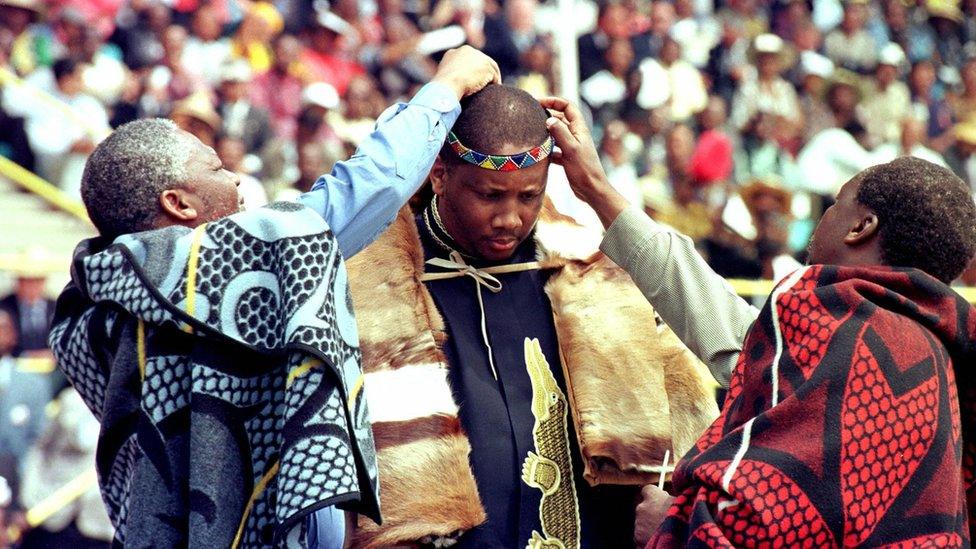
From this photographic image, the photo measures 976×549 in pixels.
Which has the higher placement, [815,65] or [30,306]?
[815,65]

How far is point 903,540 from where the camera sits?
105 inches

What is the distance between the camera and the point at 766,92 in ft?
40.7

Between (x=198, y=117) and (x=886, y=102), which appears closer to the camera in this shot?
(x=198, y=117)

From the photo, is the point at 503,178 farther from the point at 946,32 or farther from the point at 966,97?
the point at 946,32

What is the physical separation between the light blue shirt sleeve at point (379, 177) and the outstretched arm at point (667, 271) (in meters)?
0.44

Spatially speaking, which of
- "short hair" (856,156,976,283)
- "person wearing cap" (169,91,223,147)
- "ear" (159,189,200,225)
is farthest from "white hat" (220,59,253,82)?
"short hair" (856,156,976,283)

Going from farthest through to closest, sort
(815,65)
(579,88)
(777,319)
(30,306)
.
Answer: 1. (815,65)
2. (579,88)
3. (30,306)
4. (777,319)

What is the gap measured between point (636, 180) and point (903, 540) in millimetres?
8343

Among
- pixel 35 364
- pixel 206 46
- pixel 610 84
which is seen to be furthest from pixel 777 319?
pixel 610 84

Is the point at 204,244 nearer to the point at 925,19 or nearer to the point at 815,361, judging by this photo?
the point at 815,361

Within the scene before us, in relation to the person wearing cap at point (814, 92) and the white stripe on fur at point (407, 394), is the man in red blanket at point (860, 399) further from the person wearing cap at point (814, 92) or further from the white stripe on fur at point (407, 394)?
the person wearing cap at point (814, 92)

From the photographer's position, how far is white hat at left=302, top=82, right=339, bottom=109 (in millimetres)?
9555

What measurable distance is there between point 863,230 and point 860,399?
398 mm

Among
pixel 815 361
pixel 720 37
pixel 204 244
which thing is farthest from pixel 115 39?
pixel 815 361
